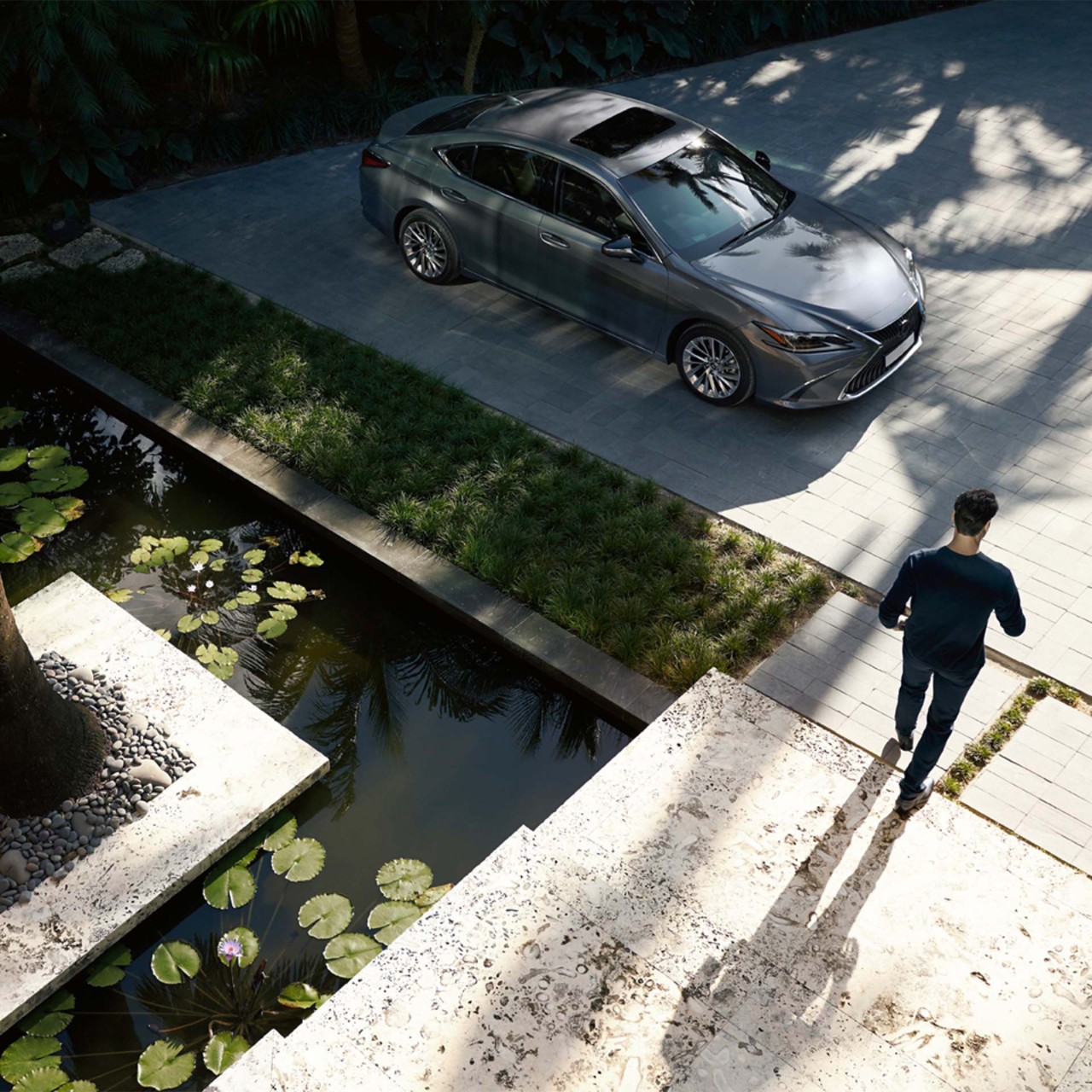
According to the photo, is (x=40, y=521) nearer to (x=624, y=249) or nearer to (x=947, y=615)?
(x=624, y=249)

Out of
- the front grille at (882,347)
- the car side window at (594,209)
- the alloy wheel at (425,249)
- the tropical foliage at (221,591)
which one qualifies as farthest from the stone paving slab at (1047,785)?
the alloy wheel at (425,249)

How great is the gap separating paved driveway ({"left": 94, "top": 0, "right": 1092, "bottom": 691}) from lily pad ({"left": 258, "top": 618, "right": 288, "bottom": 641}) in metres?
2.46

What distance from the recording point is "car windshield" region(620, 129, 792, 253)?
8.16 metres

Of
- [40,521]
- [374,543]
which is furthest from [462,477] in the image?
[40,521]

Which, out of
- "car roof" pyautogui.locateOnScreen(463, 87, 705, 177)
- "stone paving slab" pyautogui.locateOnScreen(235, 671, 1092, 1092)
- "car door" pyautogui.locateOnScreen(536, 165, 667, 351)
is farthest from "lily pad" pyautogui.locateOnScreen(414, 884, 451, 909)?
"car roof" pyautogui.locateOnScreen(463, 87, 705, 177)

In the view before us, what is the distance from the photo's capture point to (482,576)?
22.1ft

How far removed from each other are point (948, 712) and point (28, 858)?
4.28m

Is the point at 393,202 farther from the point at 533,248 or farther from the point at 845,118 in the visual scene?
the point at 845,118

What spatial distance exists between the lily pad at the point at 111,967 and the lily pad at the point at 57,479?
150 inches

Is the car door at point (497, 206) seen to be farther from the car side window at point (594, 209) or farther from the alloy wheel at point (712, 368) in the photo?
the alloy wheel at point (712, 368)

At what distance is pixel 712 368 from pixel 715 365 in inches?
1.6

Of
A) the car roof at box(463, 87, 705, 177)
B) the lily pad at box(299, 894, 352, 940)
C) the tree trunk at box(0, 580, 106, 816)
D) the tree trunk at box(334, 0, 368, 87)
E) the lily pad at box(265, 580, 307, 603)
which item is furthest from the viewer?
the tree trunk at box(334, 0, 368, 87)

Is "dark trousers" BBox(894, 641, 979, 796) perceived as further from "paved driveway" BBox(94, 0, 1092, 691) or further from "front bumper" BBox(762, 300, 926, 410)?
"front bumper" BBox(762, 300, 926, 410)

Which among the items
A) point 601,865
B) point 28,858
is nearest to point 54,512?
point 28,858
